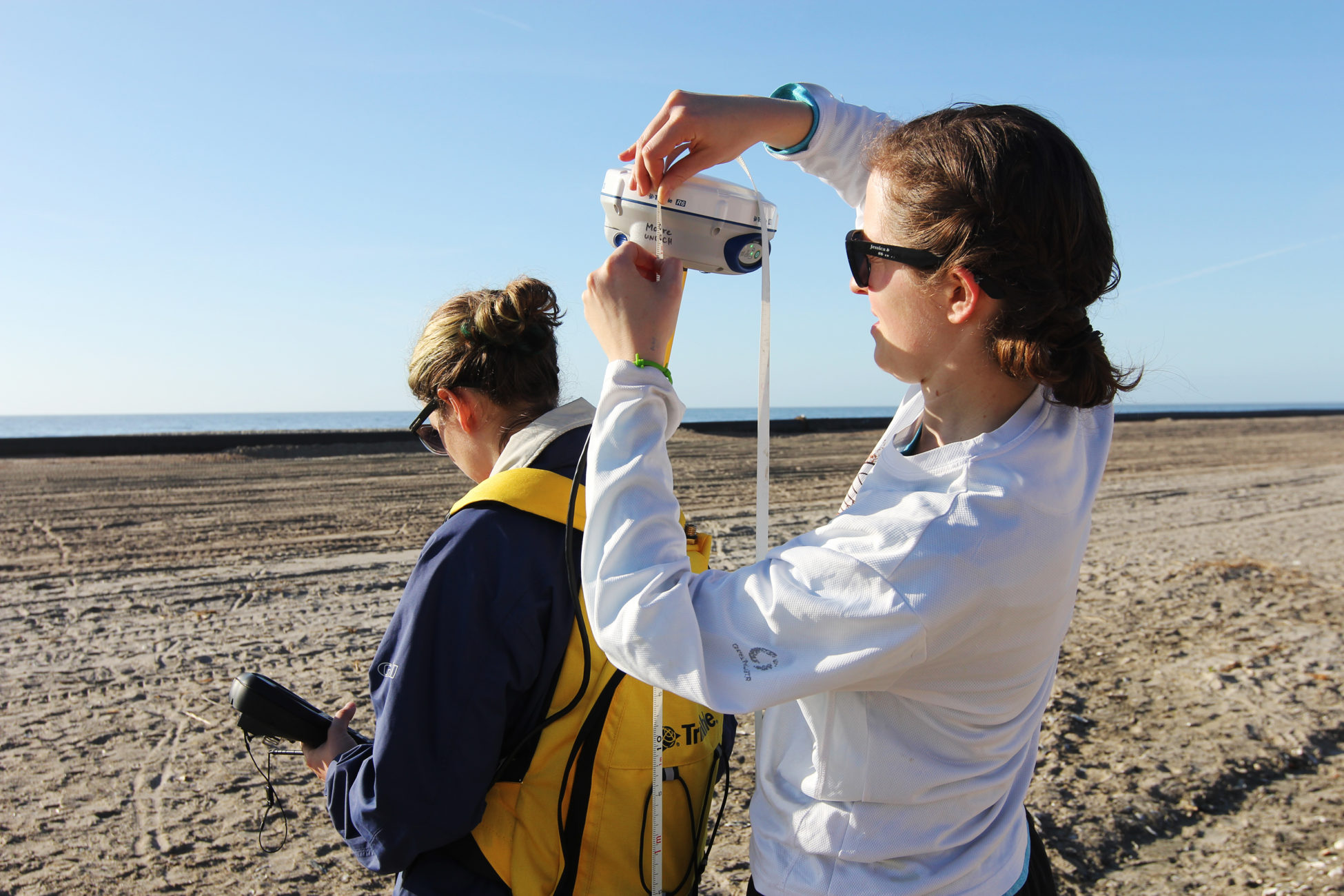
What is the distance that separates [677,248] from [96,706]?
4.50 meters

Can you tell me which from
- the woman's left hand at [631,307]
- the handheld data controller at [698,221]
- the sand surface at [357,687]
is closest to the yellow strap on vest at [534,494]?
the woman's left hand at [631,307]

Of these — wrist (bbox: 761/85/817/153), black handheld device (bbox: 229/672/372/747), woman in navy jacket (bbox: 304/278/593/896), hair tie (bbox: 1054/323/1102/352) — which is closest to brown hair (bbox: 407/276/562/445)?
woman in navy jacket (bbox: 304/278/593/896)

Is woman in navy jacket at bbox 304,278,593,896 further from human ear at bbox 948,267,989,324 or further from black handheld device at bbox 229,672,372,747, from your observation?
human ear at bbox 948,267,989,324

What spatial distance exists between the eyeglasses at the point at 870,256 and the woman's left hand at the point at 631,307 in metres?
0.30

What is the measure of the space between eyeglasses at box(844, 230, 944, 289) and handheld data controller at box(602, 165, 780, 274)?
33 cm

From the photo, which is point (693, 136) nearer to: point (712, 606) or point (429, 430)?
point (712, 606)

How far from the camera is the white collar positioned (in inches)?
68.6

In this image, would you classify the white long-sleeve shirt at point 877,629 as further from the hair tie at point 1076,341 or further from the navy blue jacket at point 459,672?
the navy blue jacket at point 459,672

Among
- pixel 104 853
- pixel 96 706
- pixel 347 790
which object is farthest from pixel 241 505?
pixel 347 790

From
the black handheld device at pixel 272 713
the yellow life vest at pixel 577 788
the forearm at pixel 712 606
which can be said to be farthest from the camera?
the black handheld device at pixel 272 713

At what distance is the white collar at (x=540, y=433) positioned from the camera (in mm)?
1742

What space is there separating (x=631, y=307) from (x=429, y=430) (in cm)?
100

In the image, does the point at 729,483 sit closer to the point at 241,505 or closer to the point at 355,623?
the point at 241,505

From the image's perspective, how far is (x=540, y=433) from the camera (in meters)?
1.78
